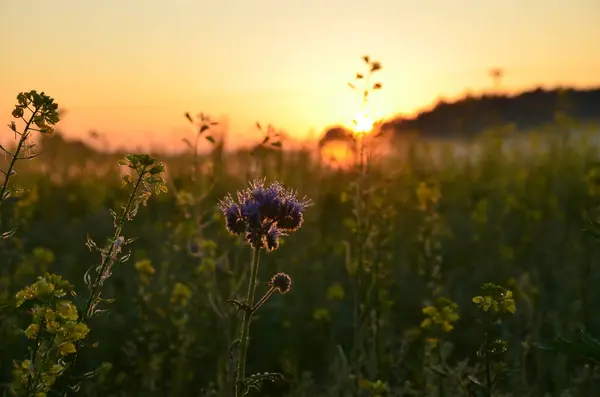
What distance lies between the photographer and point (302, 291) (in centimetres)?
545

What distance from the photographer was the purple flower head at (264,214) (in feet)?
7.09

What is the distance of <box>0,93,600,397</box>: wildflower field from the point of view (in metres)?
2.22

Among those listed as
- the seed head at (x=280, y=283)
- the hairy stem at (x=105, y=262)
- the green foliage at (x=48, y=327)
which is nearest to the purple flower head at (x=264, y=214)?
the seed head at (x=280, y=283)

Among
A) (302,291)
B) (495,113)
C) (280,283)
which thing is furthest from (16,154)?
(495,113)

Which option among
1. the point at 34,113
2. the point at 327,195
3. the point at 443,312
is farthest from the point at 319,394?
the point at 327,195

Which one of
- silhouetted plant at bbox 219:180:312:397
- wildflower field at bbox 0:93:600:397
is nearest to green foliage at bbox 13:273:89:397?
wildflower field at bbox 0:93:600:397

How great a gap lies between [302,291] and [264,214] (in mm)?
3333

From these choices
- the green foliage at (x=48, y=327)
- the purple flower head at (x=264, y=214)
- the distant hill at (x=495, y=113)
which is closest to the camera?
the green foliage at (x=48, y=327)

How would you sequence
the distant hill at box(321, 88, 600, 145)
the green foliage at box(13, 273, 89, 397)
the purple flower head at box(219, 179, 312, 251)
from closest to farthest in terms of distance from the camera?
the green foliage at box(13, 273, 89, 397), the purple flower head at box(219, 179, 312, 251), the distant hill at box(321, 88, 600, 145)

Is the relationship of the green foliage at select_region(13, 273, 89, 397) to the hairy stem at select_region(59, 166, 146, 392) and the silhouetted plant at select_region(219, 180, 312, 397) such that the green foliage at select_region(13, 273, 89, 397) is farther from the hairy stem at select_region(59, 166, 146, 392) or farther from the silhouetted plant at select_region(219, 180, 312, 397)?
the silhouetted plant at select_region(219, 180, 312, 397)

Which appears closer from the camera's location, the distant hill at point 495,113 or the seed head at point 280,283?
the seed head at point 280,283

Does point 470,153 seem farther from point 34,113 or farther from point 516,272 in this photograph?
point 34,113

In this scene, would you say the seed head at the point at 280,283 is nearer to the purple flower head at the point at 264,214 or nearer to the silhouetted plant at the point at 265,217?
the silhouetted plant at the point at 265,217

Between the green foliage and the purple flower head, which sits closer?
the green foliage
